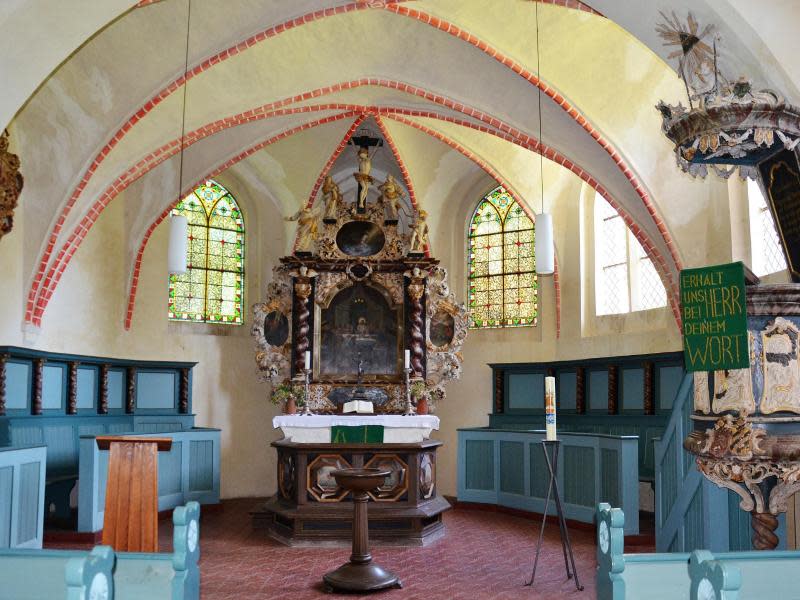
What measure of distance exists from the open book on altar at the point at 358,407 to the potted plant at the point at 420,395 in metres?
0.86

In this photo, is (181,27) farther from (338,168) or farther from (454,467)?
(454,467)

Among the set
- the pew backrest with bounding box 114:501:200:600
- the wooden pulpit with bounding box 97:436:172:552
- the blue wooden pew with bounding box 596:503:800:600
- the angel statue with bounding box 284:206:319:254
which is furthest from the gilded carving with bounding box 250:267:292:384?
the blue wooden pew with bounding box 596:503:800:600

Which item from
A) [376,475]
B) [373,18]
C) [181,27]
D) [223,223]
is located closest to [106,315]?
[223,223]

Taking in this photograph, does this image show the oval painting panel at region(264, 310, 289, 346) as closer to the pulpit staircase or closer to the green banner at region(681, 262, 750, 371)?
the pulpit staircase

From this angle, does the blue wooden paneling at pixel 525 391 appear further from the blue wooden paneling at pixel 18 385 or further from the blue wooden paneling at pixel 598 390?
the blue wooden paneling at pixel 18 385

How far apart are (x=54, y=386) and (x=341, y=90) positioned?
5895 mm

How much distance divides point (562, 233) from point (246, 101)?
19.8 ft

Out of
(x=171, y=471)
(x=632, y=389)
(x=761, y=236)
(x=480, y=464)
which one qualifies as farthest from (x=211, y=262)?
(x=761, y=236)

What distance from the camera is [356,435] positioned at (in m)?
10.1

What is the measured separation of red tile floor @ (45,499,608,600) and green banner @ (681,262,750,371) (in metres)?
2.84

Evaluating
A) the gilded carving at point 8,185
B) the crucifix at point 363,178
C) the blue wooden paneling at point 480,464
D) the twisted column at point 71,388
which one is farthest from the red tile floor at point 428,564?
the crucifix at point 363,178

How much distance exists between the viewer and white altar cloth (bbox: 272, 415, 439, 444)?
1091 centimetres

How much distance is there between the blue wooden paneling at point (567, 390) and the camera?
13695mm

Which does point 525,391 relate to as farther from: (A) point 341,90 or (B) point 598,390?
(A) point 341,90
